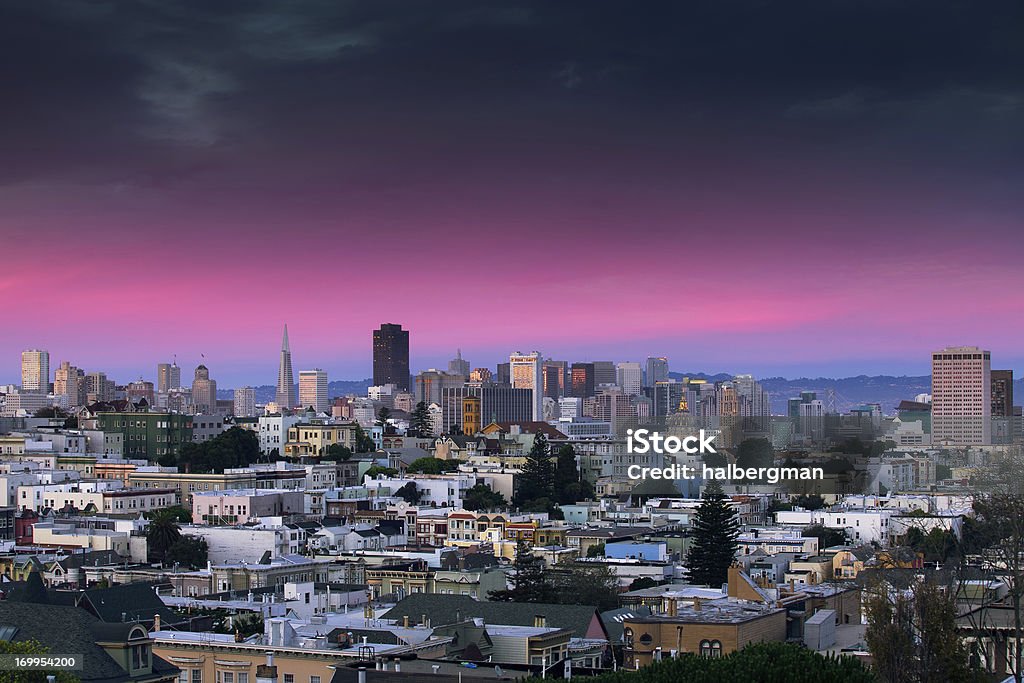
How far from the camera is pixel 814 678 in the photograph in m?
25.6

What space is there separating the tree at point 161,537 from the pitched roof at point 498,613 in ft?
86.2

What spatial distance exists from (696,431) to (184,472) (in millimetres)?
65067

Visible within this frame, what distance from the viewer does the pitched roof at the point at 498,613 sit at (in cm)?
4247

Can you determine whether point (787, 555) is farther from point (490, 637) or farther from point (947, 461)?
point (947, 461)

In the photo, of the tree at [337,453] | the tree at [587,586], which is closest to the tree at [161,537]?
the tree at [587,586]

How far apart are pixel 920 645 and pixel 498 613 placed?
1588 cm

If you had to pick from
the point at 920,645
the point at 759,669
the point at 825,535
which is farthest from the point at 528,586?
the point at 759,669

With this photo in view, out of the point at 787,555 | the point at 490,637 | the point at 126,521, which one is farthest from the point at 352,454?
the point at 490,637

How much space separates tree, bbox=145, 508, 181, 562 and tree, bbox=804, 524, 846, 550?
982 inches

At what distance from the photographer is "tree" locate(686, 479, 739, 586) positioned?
209 ft

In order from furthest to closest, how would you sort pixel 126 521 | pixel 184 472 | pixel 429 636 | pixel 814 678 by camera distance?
pixel 184 472
pixel 126 521
pixel 429 636
pixel 814 678

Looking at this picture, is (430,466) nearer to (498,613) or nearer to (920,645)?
(498,613)

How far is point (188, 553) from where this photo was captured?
68625mm

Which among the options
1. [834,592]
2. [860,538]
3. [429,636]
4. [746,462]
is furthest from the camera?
[746,462]
